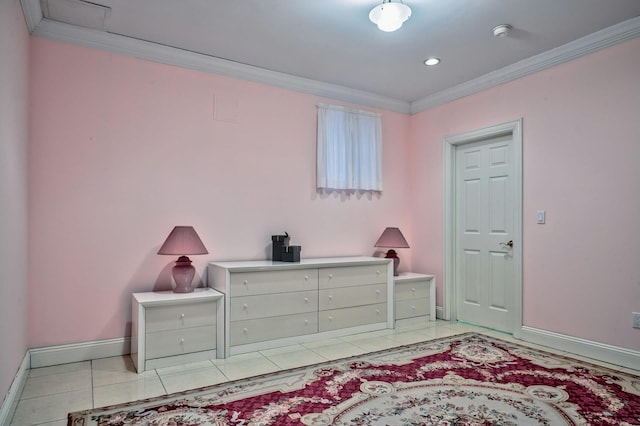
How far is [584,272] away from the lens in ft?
10.8

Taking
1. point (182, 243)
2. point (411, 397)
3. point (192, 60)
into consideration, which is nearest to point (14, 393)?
point (182, 243)

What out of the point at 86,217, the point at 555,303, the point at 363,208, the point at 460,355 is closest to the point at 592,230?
the point at 555,303

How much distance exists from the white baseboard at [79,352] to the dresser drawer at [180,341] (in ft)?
1.67

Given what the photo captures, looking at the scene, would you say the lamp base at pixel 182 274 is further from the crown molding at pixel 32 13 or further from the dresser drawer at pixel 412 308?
the dresser drawer at pixel 412 308

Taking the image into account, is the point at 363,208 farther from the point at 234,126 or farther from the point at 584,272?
the point at 584,272

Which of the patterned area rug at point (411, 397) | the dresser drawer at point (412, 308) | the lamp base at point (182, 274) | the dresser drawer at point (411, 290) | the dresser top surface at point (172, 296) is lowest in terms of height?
the patterned area rug at point (411, 397)

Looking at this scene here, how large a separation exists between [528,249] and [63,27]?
4.29 m

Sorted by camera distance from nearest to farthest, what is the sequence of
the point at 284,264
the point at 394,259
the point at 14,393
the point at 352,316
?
the point at 14,393
the point at 284,264
the point at 352,316
the point at 394,259

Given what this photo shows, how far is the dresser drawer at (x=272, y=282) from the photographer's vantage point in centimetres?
332

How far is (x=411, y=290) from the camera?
171 inches

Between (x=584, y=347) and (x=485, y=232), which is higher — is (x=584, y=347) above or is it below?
below

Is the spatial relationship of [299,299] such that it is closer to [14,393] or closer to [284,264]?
[284,264]

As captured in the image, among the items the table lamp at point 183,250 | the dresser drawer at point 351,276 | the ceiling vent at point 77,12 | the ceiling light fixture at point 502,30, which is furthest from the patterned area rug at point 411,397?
the ceiling vent at point 77,12

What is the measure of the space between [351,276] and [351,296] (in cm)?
20
